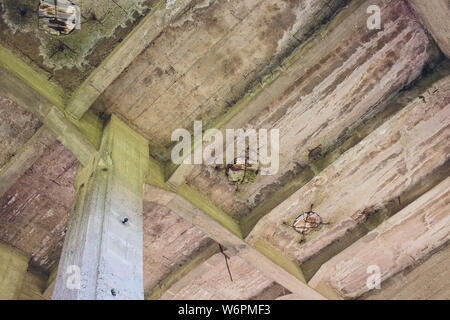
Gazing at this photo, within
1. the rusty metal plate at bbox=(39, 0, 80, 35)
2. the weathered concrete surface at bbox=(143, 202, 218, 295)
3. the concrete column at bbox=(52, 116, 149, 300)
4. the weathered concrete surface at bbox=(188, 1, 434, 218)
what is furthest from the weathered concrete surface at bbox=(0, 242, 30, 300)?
the rusty metal plate at bbox=(39, 0, 80, 35)

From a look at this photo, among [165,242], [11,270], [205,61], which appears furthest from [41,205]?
[205,61]

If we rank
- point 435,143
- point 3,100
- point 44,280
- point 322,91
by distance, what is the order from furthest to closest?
point 44,280 → point 435,143 → point 322,91 → point 3,100

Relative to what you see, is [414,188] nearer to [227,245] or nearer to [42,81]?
[227,245]

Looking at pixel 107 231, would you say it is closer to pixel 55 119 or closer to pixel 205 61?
pixel 55 119

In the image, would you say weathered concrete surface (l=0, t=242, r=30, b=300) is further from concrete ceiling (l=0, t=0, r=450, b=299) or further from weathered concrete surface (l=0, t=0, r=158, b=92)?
weathered concrete surface (l=0, t=0, r=158, b=92)

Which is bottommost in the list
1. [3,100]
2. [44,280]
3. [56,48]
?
[44,280]

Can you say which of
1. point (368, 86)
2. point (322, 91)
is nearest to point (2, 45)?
point (322, 91)

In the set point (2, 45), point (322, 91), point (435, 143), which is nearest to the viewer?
point (2, 45)

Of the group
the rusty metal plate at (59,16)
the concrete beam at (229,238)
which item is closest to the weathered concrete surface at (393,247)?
the concrete beam at (229,238)

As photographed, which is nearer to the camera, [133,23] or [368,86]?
[133,23]
